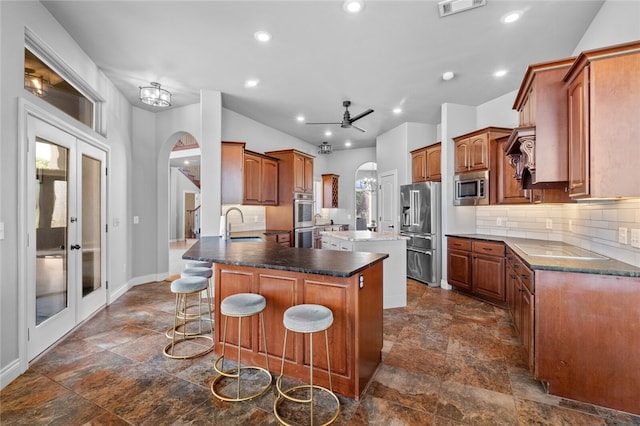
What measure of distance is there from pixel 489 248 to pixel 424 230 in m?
1.17

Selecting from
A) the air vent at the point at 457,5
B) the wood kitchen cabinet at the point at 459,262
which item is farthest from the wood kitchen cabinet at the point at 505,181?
the air vent at the point at 457,5

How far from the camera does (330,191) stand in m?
8.02

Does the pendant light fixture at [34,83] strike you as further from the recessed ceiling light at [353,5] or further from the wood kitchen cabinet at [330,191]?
the wood kitchen cabinet at [330,191]

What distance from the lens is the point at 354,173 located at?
816 centimetres

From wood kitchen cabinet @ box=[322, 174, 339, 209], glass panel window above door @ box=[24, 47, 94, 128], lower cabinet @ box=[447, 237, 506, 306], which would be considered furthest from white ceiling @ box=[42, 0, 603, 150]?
wood kitchen cabinet @ box=[322, 174, 339, 209]

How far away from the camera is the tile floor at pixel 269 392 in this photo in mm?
1830

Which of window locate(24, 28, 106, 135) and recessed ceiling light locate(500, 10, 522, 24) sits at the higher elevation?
recessed ceiling light locate(500, 10, 522, 24)

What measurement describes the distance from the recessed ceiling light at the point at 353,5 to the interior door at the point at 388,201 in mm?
3925

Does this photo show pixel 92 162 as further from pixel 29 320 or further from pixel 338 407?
pixel 338 407

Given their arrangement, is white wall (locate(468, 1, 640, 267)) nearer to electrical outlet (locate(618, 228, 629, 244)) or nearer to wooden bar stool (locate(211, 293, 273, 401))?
electrical outlet (locate(618, 228, 629, 244))

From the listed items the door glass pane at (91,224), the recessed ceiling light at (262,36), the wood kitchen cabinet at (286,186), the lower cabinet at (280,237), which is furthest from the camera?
the wood kitchen cabinet at (286,186)

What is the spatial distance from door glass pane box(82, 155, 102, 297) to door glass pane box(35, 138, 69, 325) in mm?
407

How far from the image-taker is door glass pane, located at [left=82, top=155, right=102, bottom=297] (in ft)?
11.3

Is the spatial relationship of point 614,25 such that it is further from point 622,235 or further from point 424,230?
point 424,230
